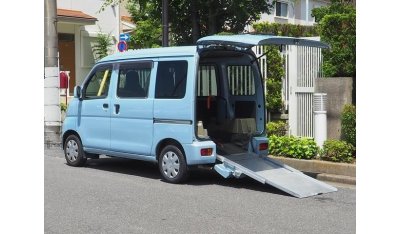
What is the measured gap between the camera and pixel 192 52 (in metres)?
8.63

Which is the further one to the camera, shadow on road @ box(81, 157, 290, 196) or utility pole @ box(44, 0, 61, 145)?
utility pole @ box(44, 0, 61, 145)

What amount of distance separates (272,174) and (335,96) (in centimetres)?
340

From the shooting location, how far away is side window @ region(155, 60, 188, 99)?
344 inches

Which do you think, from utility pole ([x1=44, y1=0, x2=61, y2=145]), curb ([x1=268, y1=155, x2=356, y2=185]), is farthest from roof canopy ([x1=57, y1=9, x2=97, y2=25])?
curb ([x1=268, y1=155, x2=356, y2=185])

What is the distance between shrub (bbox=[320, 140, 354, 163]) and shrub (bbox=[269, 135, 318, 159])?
0.39 metres

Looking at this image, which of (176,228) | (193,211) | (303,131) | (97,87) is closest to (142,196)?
(193,211)

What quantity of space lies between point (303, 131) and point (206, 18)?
3.75 m

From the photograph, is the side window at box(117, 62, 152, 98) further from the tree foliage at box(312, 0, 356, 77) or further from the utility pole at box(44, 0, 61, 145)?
the utility pole at box(44, 0, 61, 145)

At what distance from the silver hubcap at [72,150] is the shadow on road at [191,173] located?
1.15ft

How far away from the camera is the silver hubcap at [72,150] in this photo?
10.6m

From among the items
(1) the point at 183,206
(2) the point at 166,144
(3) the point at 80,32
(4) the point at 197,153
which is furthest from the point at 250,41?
(3) the point at 80,32

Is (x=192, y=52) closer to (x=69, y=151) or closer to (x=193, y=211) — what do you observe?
(x=193, y=211)

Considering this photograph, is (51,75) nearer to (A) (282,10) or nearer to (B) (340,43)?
(B) (340,43)

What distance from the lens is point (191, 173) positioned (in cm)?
989
